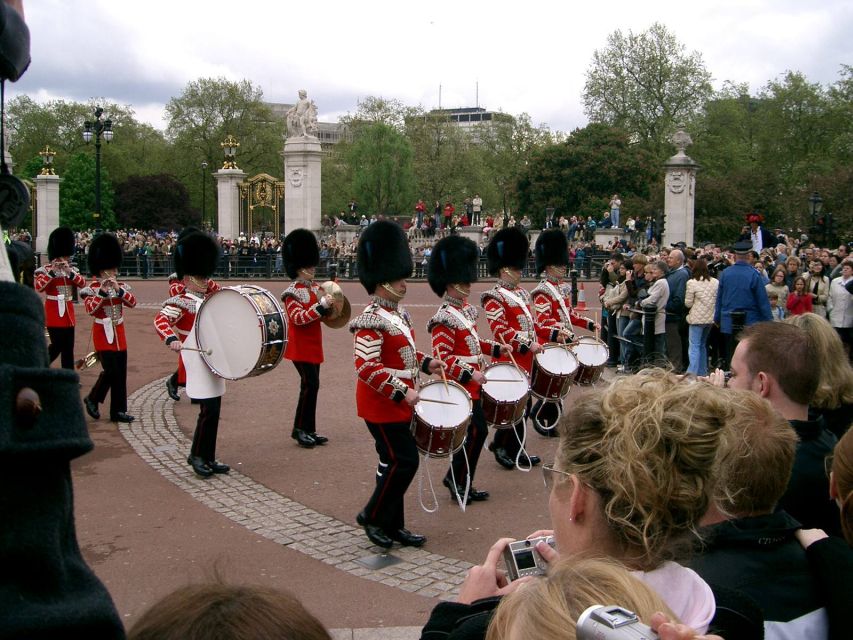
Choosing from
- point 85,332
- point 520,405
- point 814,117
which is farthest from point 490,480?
point 814,117

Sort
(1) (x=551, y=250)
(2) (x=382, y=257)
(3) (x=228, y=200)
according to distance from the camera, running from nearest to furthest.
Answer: (2) (x=382, y=257)
(1) (x=551, y=250)
(3) (x=228, y=200)

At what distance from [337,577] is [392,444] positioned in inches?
34.4

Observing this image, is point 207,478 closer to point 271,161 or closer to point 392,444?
point 392,444

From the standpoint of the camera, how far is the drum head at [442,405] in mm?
5824

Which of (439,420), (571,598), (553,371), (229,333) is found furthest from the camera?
(553,371)

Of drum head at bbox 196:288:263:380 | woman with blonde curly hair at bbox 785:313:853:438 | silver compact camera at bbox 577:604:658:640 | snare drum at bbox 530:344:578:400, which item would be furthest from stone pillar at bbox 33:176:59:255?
silver compact camera at bbox 577:604:658:640

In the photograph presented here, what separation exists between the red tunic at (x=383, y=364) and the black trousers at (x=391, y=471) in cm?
8

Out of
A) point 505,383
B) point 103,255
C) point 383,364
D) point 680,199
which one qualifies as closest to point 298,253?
point 103,255

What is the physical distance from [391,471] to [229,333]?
2.17 metres

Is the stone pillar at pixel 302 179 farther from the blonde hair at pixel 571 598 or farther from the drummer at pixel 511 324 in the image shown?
the blonde hair at pixel 571 598

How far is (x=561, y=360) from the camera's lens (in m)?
7.97

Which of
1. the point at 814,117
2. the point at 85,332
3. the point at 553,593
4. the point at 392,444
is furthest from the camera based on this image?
the point at 814,117

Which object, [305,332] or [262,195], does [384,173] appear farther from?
[305,332]

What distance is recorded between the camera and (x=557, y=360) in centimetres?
796
